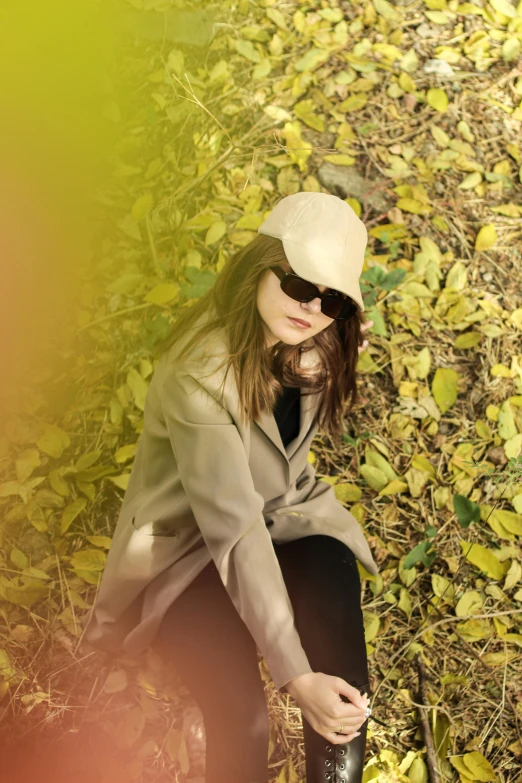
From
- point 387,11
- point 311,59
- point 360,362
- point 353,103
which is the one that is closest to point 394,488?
point 360,362

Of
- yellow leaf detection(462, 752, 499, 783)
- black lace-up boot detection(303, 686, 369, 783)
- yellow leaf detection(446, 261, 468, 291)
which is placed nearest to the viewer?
black lace-up boot detection(303, 686, 369, 783)

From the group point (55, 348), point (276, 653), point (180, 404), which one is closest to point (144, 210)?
point (55, 348)

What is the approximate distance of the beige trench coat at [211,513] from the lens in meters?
1.33

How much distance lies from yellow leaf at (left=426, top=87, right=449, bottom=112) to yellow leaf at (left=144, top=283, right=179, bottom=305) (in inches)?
54.2

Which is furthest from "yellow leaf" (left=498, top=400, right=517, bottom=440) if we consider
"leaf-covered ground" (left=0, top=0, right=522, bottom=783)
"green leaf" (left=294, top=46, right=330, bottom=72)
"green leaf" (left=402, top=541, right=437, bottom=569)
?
"green leaf" (left=294, top=46, right=330, bottom=72)

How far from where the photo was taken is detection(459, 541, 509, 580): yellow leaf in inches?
78.2

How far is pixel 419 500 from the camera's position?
212 cm

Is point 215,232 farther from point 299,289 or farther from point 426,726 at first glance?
point 426,726

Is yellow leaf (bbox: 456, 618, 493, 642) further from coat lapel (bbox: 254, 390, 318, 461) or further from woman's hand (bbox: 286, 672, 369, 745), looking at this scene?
coat lapel (bbox: 254, 390, 318, 461)

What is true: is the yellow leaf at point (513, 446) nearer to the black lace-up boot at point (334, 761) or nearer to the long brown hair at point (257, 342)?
the long brown hair at point (257, 342)

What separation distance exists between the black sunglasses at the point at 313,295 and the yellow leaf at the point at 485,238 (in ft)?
4.66

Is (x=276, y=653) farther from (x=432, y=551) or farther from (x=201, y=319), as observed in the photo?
(x=432, y=551)

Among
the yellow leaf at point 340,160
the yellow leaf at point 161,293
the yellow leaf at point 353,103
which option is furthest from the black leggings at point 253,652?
the yellow leaf at point 353,103

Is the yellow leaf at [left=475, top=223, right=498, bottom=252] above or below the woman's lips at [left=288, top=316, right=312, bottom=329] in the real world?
below
